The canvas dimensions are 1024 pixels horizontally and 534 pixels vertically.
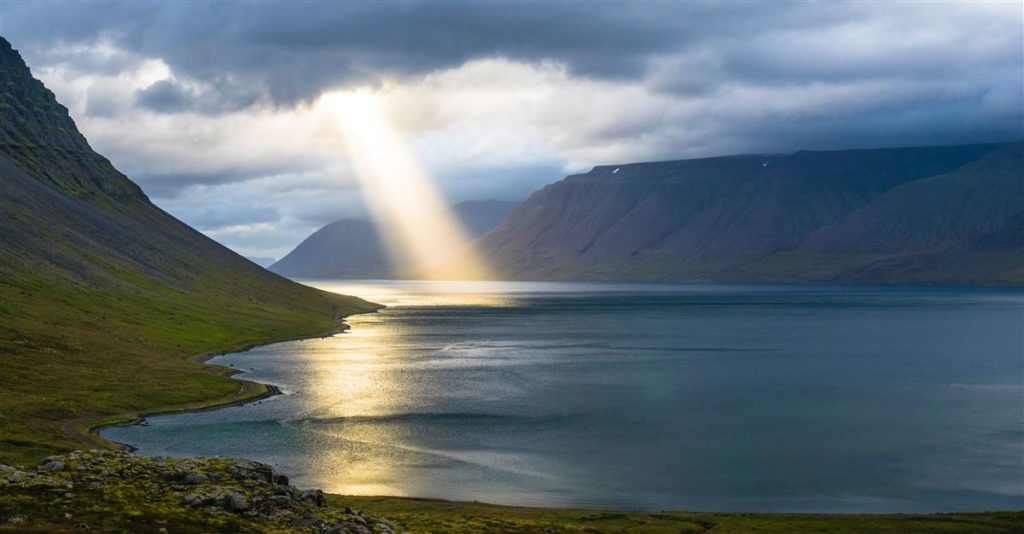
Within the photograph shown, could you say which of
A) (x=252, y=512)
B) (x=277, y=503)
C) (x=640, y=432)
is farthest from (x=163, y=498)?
(x=640, y=432)

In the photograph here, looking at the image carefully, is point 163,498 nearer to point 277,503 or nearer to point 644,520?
point 277,503

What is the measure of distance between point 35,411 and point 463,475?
4726 cm

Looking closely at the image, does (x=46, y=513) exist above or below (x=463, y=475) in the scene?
above

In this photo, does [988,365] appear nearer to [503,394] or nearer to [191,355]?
[503,394]

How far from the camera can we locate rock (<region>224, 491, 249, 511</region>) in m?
A: 46.5

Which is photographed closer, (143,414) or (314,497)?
(314,497)

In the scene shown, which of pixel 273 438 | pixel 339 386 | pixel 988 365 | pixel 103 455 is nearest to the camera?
pixel 103 455

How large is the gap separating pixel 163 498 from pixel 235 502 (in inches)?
142

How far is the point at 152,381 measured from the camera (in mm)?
123688

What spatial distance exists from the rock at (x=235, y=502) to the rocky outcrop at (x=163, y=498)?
0.05 meters

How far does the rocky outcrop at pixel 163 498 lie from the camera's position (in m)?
42.5

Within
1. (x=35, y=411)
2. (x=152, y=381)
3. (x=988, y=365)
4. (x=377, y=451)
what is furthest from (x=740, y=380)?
(x=35, y=411)

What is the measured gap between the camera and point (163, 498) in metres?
46.6

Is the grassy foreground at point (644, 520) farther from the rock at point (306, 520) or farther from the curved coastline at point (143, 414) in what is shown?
the curved coastline at point (143, 414)
